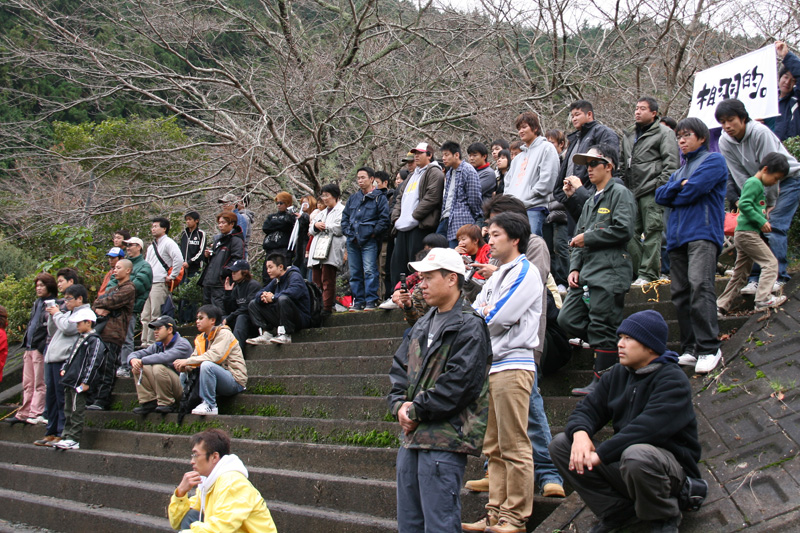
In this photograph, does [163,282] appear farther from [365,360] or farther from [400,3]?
[400,3]

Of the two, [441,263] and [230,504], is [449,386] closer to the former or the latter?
[441,263]

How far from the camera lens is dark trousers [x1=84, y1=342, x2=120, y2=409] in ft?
26.0

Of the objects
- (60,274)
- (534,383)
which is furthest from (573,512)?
(60,274)

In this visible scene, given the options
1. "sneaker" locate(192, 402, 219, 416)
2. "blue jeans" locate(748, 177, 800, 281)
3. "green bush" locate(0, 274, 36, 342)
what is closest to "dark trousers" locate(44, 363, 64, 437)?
"sneaker" locate(192, 402, 219, 416)

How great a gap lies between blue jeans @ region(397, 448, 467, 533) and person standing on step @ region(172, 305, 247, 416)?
4.17m

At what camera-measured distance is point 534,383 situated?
4348 millimetres

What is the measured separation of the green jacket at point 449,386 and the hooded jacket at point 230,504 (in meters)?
1.14

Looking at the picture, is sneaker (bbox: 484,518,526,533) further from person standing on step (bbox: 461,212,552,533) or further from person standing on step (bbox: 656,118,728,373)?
person standing on step (bbox: 656,118,728,373)

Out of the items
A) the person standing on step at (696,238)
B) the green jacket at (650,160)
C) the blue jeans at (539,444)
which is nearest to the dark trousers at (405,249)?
the green jacket at (650,160)

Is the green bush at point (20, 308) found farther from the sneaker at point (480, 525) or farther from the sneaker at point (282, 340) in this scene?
the sneaker at point (480, 525)

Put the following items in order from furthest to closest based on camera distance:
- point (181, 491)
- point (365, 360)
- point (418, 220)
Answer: point (418, 220) < point (365, 360) < point (181, 491)

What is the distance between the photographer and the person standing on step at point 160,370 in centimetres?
755

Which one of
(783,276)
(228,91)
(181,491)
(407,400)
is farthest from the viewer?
(228,91)

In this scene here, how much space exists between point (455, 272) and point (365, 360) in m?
3.60
